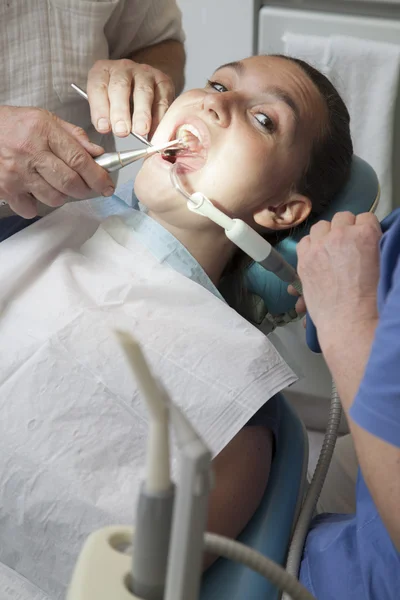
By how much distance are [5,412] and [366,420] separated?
0.63 meters

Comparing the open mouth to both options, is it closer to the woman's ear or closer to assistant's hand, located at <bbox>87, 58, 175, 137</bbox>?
assistant's hand, located at <bbox>87, 58, 175, 137</bbox>

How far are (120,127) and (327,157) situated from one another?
44 centimetres

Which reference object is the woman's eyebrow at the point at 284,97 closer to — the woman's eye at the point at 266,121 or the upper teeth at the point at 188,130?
the woman's eye at the point at 266,121

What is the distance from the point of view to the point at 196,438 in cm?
50

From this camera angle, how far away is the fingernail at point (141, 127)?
1.30 m

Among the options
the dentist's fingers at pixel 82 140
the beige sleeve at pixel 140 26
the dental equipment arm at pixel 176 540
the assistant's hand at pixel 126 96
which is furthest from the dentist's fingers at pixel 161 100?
the dental equipment arm at pixel 176 540

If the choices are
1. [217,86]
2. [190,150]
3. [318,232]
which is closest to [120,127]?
[190,150]

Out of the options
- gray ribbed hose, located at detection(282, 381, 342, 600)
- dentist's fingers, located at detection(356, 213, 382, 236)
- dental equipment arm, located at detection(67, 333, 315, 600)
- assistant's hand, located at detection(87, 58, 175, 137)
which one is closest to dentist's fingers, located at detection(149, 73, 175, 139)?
assistant's hand, located at detection(87, 58, 175, 137)

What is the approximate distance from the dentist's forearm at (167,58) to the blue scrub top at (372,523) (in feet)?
2.63

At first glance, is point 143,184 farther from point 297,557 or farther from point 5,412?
point 297,557

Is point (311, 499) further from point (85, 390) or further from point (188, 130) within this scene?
point (188, 130)

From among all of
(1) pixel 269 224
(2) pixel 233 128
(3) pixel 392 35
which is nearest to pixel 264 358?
(1) pixel 269 224

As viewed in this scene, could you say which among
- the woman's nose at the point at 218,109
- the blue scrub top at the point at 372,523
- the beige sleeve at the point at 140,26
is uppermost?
the beige sleeve at the point at 140,26

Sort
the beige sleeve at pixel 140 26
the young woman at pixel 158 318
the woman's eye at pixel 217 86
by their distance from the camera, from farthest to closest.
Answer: the beige sleeve at pixel 140 26 → the woman's eye at pixel 217 86 → the young woman at pixel 158 318
